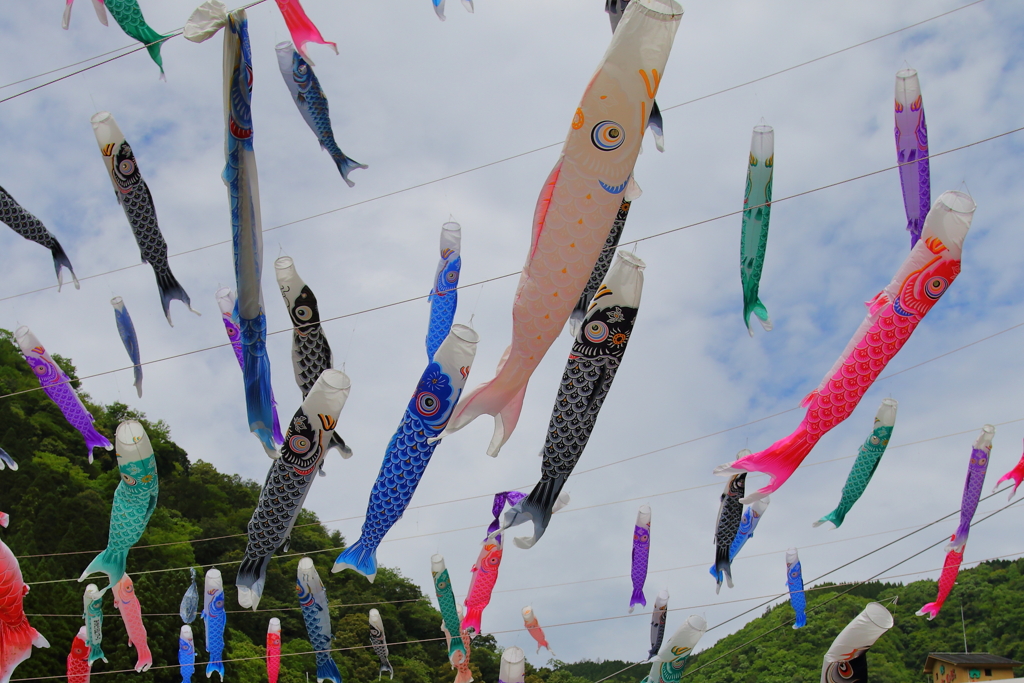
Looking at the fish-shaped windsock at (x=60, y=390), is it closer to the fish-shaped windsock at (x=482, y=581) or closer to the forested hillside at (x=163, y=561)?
the forested hillside at (x=163, y=561)

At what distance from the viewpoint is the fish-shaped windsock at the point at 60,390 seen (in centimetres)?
997

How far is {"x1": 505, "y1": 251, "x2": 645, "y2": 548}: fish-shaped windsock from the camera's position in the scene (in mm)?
5676

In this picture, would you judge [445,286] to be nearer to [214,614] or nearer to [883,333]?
[883,333]

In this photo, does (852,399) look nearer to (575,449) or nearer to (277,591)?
(575,449)

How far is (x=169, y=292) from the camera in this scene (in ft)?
25.2

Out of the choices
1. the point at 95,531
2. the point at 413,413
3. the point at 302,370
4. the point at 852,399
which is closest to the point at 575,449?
the point at 413,413

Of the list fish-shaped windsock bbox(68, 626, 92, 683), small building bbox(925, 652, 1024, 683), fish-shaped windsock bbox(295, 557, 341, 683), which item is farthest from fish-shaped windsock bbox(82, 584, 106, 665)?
small building bbox(925, 652, 1024, 683)

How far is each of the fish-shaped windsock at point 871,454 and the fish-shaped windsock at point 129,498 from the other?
648 centimetres

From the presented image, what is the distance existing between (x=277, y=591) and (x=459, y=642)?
446 inches

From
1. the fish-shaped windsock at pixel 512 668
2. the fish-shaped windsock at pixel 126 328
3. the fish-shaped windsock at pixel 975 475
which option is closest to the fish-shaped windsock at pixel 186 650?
the fish-shaped windsock at pixel 126 328

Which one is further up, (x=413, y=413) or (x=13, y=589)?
(x=413, y=413)

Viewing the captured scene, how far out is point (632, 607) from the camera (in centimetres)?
1104

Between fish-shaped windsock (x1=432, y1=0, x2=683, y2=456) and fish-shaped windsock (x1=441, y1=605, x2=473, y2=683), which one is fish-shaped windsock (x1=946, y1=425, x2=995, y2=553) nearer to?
fish-shaped windsock (x1=441, y1=605, x2=473, y2=683)

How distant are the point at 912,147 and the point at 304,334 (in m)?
5.09
